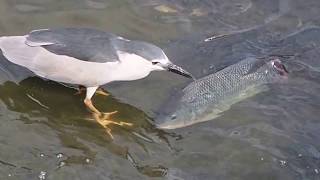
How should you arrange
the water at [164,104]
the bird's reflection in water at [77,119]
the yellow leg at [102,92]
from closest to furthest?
the water at [164,104] < the bird's reflection in water at [77,119] < the yellow leg at [102,92]

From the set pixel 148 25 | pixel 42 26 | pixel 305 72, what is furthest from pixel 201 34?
pixel 42 26

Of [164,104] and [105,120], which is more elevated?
[164,104]

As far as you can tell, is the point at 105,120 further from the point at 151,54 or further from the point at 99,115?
the point at 151,54

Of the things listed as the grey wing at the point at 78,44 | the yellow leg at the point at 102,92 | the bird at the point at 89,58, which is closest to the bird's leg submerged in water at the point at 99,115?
the bird at the point at 89,58

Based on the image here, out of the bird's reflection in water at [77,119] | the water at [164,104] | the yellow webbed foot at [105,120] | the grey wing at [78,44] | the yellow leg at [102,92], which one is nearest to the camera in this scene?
the water at [164,104]

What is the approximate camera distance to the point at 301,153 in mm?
4496

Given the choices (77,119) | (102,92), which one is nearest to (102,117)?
(77,119)

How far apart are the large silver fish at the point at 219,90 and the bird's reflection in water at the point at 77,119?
0.17 meters

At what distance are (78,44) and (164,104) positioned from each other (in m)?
0.84

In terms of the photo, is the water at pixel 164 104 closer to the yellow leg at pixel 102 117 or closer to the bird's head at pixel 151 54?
the yellow leg at pixel 102 117

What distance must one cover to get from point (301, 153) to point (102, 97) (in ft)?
5.62

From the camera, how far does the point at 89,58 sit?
467 cm

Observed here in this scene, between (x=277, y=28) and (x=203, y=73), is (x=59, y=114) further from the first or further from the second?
(x=277, y=28)

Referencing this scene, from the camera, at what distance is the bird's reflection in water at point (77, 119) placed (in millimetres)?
4492
